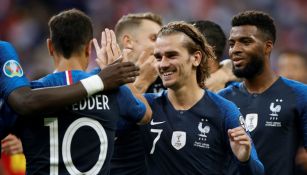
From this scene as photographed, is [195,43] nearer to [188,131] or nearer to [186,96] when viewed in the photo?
[186,96]

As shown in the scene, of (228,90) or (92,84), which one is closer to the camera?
(92,84)

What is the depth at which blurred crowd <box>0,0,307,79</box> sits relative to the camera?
14.4 m

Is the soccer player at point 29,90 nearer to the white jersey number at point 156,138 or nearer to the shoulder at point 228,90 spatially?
the white jersey number at point 156,138

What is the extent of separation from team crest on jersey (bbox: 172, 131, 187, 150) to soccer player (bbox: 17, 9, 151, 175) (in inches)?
25.9

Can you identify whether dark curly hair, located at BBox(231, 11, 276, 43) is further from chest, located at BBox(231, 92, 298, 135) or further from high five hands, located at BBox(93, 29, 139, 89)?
high five hands, located at BBox(93, 29, 139, 89)

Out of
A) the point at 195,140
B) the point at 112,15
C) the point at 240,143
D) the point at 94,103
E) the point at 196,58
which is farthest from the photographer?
the point at 112,15

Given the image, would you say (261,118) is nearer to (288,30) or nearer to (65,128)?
(65,128)

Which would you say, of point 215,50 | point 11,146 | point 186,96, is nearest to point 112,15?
point 215,50

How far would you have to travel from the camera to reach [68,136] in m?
4.82

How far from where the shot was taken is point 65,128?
190 inches

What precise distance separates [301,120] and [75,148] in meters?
2.20

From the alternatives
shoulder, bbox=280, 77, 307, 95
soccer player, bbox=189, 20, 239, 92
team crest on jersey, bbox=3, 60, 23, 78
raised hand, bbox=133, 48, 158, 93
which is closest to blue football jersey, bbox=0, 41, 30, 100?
team crest on jersey, bbox=3, 60, 23, 78

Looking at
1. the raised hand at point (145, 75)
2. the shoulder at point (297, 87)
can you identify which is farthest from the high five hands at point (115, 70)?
the shoulder at point (297, 87)

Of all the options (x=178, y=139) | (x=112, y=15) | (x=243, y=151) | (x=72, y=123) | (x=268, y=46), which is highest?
(x=112, y=15)
